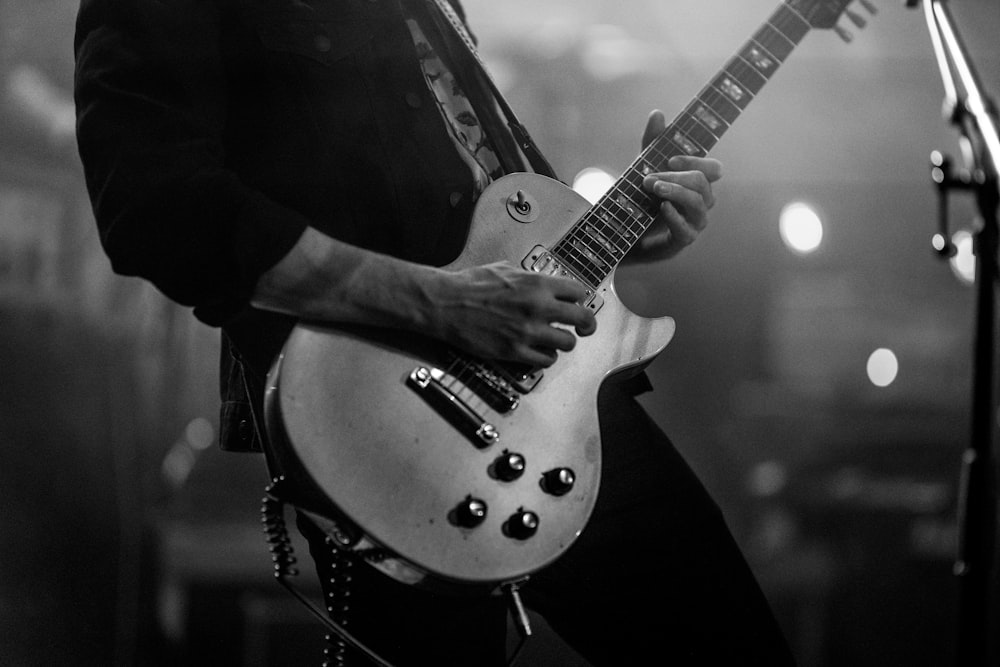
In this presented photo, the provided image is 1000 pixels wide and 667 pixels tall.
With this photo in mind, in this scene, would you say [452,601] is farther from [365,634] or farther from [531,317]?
[531,317]

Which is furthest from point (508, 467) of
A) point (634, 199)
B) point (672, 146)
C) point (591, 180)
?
point (591, 180)

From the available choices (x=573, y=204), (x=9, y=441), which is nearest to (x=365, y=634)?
(x=573, y=204)

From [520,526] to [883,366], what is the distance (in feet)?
14.0

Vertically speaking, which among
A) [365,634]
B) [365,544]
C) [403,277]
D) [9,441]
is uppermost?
[403,277]

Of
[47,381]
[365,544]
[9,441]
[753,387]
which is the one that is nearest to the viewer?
[365,544]

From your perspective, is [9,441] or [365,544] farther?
[9,441]

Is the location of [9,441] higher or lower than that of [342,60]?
lower

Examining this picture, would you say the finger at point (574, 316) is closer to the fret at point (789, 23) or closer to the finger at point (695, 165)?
the finger at point (695, 165)

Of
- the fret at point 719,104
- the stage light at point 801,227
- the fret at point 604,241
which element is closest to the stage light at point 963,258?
the stage light at point 801,227

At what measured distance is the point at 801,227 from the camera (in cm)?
389

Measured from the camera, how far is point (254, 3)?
1065 millimetres

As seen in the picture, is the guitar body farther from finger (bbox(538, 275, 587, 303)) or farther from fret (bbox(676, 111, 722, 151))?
fret (bbox(676, 111, 722, 151))

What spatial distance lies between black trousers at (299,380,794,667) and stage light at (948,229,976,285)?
2412 millimetres

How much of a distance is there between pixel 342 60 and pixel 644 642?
85cm
